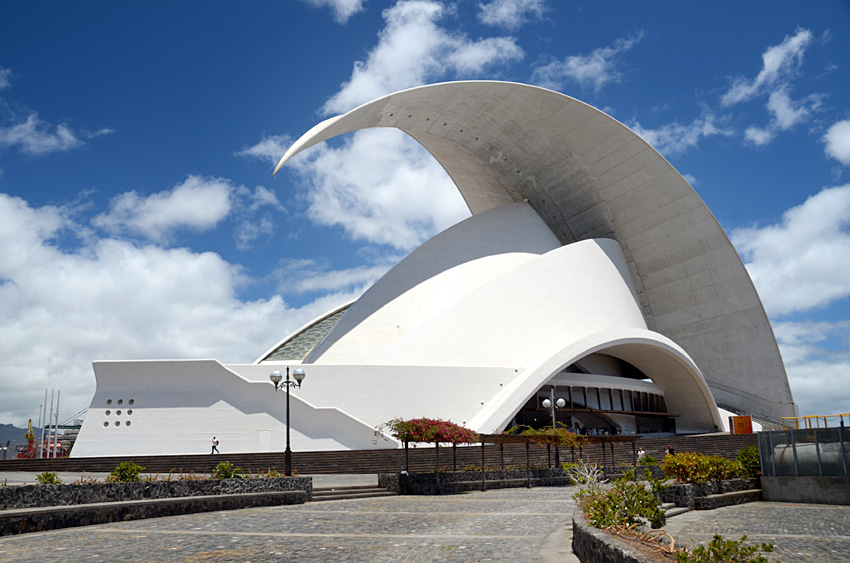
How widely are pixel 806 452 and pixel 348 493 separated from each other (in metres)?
9.06

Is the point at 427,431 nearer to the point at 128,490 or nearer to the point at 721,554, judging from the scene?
the point at 128,490

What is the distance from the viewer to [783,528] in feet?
27.6

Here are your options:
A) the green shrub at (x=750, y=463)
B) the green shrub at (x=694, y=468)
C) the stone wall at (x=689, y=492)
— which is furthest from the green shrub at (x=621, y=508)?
the green shrub at (x=750, y=463)

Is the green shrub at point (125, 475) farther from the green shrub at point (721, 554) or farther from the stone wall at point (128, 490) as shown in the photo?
the green shrub at point (721, 554)

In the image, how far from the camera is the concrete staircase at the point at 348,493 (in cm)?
1425

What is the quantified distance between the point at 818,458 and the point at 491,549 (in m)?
8.72

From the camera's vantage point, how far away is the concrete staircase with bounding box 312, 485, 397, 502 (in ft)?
46.8

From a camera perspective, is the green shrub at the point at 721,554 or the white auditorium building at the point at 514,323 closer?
the green shrub at the point at 721,554

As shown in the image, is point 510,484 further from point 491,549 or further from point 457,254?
point 457,254

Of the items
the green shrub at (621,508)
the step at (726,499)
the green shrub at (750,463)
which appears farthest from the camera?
the green shrub at (750,463)

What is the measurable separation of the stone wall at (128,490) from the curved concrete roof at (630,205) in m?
19.4

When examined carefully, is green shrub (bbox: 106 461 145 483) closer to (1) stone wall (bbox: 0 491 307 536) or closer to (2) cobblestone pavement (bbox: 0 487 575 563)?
(1) stone wall (bbox: 0 491 307 536)

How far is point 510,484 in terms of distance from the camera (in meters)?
17.6

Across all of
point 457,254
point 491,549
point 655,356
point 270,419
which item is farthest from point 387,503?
point 655,356
